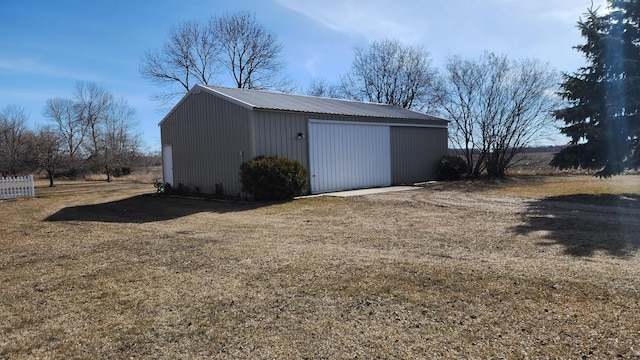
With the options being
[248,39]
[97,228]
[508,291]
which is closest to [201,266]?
[508,291]

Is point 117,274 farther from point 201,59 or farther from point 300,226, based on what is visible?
point 201,59

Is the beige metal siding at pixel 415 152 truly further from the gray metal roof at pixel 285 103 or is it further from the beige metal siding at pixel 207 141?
the beige metal siding at pixel 207 141

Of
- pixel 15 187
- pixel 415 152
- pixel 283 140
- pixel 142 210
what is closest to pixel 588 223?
pixel 283 140

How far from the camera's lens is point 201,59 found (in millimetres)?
32688

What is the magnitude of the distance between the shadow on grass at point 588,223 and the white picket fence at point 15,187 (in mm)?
17852

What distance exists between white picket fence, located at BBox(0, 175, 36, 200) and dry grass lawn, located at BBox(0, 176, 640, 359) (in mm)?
9506

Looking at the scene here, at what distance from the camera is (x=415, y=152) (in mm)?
18656

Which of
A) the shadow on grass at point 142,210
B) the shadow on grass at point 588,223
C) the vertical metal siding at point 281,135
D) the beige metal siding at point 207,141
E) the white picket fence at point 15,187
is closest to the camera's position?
the shadow on grass at point 588,223

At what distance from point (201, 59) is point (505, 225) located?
2991 cm

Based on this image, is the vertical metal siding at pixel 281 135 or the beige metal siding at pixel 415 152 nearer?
the vertical metal siding at pixel 281 135

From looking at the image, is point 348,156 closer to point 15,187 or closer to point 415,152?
point 415,152

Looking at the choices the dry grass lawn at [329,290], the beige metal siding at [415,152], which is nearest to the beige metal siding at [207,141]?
the dry grass lawn at [329,290]

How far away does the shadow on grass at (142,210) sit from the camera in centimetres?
1010

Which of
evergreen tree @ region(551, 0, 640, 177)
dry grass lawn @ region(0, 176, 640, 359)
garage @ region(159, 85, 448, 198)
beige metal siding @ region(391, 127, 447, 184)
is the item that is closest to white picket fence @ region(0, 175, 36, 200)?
garage @ region(159, 85, 448, 198)
